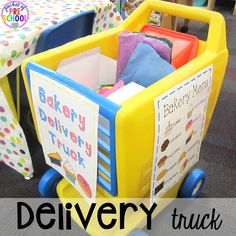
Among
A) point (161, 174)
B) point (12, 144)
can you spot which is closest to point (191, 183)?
point (161, 174)

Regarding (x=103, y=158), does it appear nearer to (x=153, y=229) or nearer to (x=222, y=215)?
(x=153, y=229)

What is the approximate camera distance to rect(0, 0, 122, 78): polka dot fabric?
883mm

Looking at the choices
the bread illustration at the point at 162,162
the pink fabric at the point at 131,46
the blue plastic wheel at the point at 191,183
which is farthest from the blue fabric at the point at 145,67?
the blue plastic wheel at the point at 191,183

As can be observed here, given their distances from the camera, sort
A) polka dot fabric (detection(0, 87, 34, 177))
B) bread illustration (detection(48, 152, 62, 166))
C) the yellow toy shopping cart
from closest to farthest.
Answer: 1. the yellow toy shopping cart
2. bread illustration (detection(48, 152, 62, 166))
3. polka dot fabric (detection(0, 87, 34, 177))

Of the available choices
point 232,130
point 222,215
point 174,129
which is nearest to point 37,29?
point 174,129

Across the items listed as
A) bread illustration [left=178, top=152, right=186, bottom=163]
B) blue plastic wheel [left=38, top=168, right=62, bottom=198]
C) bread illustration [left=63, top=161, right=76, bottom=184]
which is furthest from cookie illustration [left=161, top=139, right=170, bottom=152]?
blue plastic wheel [left=38, top=168, right=62, bottom=198]

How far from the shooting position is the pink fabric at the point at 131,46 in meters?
0.89

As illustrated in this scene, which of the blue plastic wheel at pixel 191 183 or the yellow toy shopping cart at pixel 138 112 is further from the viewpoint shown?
the blue plastic wheel at pixel 191 183

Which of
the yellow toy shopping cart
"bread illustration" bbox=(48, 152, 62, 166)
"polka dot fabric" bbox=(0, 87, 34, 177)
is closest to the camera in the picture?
the yellow toy shopping cart

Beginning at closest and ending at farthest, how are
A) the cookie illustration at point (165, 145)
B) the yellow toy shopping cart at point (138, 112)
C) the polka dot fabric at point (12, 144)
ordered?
the yellow toy shopping cart at point (138, 112)
the cookie illustration at point (165, 145)
the polka dot fabric at point (12, 144)

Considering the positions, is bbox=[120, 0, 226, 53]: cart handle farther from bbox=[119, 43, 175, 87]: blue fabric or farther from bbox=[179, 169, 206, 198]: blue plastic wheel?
bbox=[179, 169, 206, 198]: blue plastic wheel

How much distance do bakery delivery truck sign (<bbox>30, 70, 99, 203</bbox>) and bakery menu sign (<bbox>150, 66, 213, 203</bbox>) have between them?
0.15 m

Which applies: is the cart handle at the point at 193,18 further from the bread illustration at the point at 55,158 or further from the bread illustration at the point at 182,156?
the bread illustration at the point at 55,158

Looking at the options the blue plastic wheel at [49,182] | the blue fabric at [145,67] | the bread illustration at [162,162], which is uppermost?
the blue fabric at [145,67]
